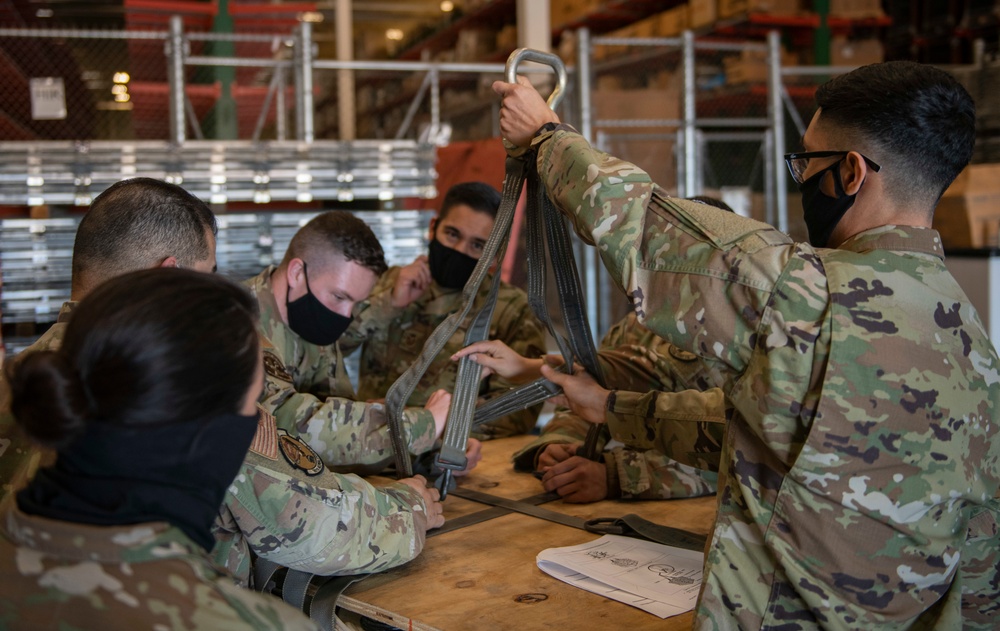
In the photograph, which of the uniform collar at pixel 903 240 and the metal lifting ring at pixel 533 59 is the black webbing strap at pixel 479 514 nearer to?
the metal lifting ring at pixel 533 59

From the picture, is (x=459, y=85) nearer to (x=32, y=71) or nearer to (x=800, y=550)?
(x=32, y=71)

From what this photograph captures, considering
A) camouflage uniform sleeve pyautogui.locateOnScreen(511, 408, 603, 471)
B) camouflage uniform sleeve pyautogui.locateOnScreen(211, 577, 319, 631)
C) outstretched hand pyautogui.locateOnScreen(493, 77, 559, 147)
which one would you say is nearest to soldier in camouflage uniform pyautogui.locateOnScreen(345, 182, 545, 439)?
camouflage uniform sleeve pyautogui.locateOnScreen(511, 408, 603, 471)

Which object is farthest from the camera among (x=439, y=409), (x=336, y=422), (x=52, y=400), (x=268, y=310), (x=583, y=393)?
(x=268, y=310)

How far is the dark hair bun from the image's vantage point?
42.9 inches

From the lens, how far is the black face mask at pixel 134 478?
3.69 ft

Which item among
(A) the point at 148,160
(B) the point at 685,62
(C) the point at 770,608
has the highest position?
(B) the point at 685,62

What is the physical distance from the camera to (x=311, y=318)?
2652mm

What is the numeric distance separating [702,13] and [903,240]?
7.51m

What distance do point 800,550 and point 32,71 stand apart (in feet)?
25.4

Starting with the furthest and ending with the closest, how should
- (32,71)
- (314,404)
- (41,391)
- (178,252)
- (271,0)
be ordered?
(271,0) < (32,71) < (314,404) < (178,252) < (41,391)

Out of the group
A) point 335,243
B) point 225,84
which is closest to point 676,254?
point 335,243

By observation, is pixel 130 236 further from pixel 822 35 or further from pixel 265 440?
pixel 822 35

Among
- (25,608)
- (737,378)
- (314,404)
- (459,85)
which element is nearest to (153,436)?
(25,608)

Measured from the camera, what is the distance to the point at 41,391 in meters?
1.09
